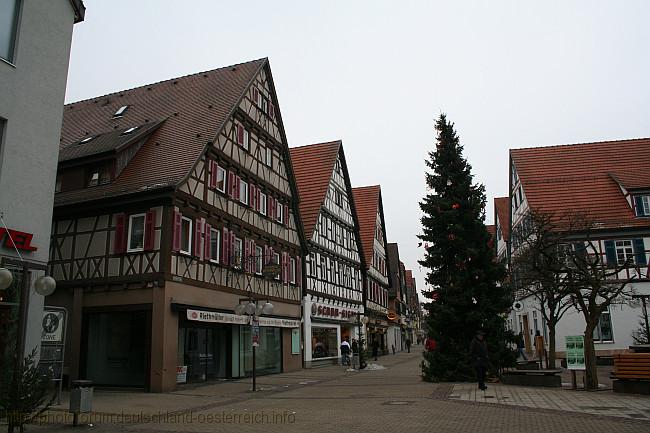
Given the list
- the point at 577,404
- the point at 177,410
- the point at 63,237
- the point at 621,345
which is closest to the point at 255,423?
the point at 177,410

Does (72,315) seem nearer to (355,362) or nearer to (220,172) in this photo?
(220,172)

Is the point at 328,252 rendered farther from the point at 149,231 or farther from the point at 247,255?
the point at 149,231

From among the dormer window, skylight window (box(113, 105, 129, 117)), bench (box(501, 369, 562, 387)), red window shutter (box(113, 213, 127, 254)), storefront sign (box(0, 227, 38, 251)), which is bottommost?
bench (box(501, 369, 562, 387))

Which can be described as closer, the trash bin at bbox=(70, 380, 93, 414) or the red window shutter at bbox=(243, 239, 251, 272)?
the trash bin at bbox=(70, 380, 93, 414)

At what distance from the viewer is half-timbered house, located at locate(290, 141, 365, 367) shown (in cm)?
3375

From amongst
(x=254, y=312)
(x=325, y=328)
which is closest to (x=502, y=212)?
(x=325, y=328)

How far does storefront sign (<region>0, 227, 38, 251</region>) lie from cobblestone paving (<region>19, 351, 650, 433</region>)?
4.38 meters

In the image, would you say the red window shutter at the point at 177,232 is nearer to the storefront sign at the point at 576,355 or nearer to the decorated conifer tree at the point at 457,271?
the decorated conifer tree at the point at 457,271

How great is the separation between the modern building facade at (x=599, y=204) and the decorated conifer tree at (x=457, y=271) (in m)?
3.72

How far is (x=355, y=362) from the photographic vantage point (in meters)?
32.1

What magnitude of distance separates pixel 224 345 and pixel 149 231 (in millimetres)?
6764

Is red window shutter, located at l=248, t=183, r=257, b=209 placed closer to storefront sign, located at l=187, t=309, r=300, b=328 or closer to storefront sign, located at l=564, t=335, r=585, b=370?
storefront sign, located at l=187, t=309, r=300, b=328

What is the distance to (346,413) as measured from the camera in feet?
42.1

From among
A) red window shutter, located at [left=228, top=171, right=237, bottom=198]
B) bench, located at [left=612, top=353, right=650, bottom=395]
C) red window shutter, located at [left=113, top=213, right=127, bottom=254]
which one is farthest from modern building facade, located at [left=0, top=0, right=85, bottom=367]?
bench, located at [left=612, top=353, right=650, bottom=395]
